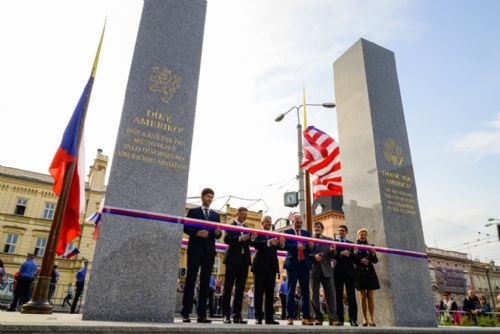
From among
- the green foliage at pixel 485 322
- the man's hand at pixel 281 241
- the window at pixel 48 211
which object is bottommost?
the green foliage at pixel 485 322

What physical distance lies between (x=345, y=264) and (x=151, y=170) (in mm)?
4485

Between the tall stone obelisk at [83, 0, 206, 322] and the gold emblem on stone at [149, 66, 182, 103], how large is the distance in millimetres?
19

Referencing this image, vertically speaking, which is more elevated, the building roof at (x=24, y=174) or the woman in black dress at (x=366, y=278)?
the building roof at (x=24, y=174)

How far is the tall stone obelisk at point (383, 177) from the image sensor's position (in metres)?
7.87

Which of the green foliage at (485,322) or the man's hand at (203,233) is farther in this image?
the green foliage at (485,322)

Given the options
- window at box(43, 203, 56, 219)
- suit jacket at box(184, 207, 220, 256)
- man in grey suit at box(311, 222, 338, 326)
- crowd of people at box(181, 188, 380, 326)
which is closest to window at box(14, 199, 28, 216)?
window at box(43, 203, 56, 219)

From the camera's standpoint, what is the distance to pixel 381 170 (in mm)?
8820

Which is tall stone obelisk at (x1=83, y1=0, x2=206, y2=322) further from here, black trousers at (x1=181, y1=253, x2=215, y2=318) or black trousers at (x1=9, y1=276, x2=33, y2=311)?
black trousers at (x1=9, y1=276, x2=33, y2=311)

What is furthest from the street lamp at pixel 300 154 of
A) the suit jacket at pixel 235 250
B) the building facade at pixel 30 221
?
the building facade at pixel 30 221

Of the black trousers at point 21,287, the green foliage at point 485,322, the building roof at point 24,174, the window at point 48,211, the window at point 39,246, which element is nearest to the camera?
the green foliage at point 485,322

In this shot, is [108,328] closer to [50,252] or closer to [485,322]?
[50,252]

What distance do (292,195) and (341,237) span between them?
24.3ft

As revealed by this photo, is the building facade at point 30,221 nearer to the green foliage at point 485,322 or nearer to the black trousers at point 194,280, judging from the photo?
the green foliage at point 485,322

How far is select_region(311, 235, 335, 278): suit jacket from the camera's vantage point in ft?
23.9
